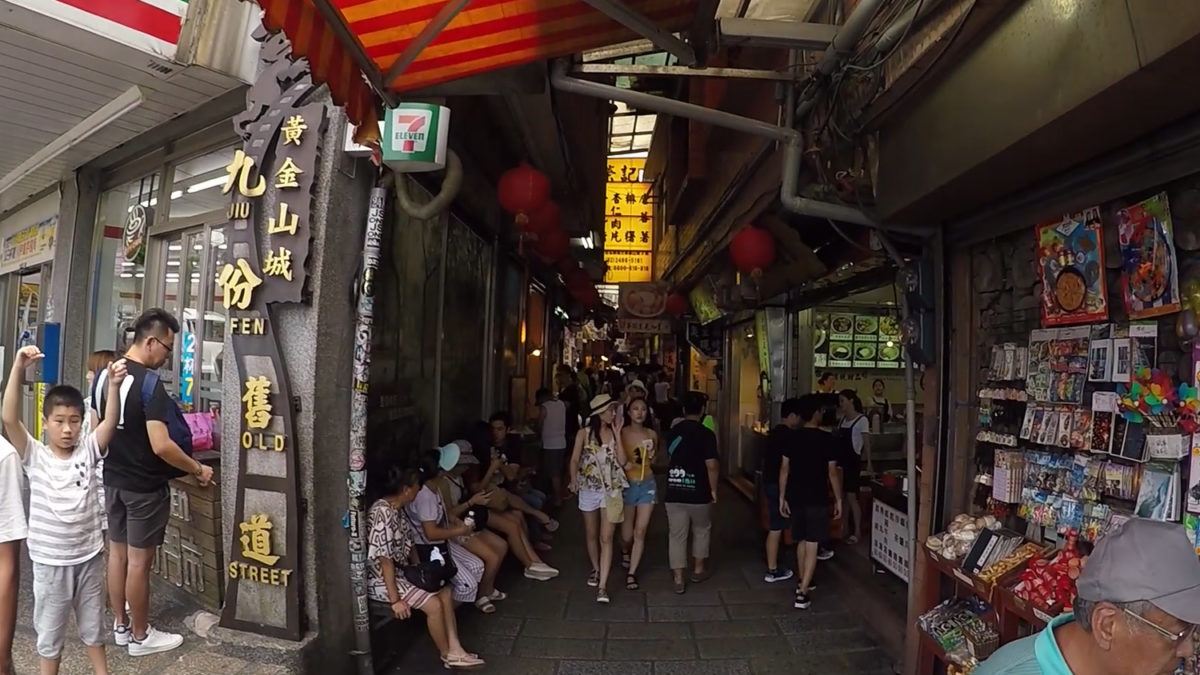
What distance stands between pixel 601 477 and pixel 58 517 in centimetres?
437

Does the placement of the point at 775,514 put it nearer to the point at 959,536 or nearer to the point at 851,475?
the point at 851,475

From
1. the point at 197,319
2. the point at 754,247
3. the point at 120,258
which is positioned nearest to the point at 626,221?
the point at 754,247

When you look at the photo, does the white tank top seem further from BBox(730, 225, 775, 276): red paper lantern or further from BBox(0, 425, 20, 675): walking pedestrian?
BBox(0, 425, 20, 675): walking pedestrian

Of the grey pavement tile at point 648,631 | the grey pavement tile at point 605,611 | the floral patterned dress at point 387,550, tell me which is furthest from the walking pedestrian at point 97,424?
the grey pavement tile at point 648,631

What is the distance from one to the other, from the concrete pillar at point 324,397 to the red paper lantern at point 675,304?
12.1 metres

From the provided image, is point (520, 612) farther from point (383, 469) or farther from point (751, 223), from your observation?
point (751, 223)

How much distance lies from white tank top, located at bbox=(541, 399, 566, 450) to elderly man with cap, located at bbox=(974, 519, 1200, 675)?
846 centimetres

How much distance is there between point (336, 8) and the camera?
3.20 metres

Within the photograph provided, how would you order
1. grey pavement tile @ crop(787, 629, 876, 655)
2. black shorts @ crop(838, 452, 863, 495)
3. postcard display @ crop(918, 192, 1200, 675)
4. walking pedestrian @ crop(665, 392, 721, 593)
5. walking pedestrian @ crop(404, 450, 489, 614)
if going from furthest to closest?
black shorts @ crop(838, 452, 863, 495), walking pedestrian @ crop(665, 392, 721, 593), grey pavement tile @ crop(787, 629, 876, 655), walking pedestrian @ crop(404, 450, 489, 614), postcard display @ crop(918, 192, 1200, 675)

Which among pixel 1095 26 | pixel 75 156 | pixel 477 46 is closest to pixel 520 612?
pixel 477 46

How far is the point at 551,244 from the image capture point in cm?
841

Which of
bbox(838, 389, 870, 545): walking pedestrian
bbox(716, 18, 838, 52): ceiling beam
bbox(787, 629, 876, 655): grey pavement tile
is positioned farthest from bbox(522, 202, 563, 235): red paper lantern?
bbox(787, 629, 876, 655): grey pavement tile

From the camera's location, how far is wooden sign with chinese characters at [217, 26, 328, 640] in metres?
4.49

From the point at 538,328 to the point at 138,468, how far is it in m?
11.0
